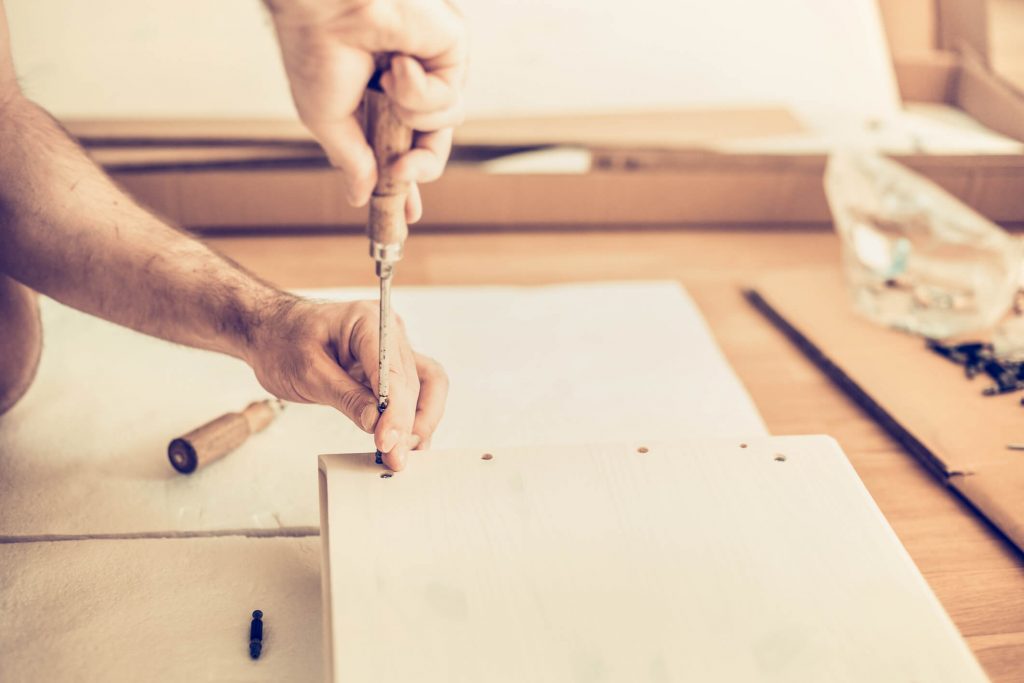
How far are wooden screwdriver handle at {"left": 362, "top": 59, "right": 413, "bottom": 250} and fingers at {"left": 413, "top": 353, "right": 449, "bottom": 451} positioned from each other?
0.73 feet

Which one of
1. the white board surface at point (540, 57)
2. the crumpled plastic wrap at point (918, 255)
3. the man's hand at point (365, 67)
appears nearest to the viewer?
the man's hand at point (365, 67)

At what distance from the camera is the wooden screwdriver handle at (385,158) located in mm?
579

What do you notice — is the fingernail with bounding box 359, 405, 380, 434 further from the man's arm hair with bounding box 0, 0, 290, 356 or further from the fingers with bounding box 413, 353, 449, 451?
the man's arm hair with bounding box 0, 0, 290, 356

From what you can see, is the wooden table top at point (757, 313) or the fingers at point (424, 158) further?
the wooden table top at point (757, 313)

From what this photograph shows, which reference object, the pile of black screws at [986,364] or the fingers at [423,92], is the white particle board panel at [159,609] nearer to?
the fingers at [423,92]

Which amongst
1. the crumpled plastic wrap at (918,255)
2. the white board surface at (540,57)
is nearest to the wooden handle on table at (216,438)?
the white board surface at (540,57)

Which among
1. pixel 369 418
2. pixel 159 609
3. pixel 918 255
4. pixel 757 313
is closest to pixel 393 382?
pixel 369 418

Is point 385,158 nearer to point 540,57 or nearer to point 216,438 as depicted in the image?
point 216,438

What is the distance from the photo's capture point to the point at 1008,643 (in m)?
0.72

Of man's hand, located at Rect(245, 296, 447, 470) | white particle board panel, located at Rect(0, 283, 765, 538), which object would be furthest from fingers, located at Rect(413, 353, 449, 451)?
white particle board panel, located at Rect(0, 283, 765, 538)

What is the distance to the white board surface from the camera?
1341 mm

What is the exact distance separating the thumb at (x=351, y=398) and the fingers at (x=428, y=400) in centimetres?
6

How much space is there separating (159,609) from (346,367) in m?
0.25

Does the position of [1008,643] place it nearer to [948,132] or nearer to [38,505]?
[38,505]
